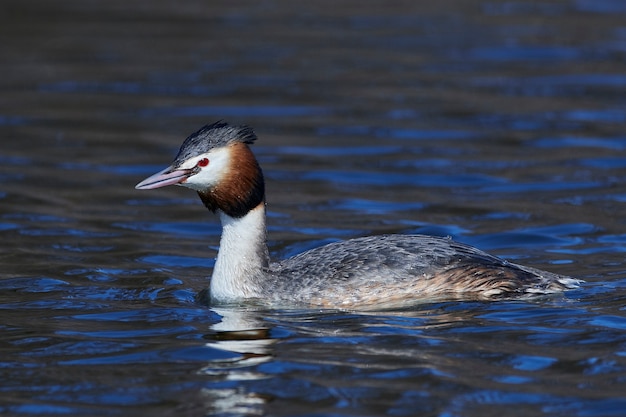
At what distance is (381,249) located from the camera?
934 centimetres

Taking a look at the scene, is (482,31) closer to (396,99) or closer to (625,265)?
(396,99)

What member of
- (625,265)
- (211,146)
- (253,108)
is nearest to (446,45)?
(253,108)

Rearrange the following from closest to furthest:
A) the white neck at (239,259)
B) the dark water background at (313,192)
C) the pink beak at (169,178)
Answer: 1. the dark water background at (313,192)
2. the pink beak at (169,178)
3. the white neck at (239,259)

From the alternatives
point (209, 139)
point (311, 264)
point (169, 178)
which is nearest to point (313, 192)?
point (311, 264)

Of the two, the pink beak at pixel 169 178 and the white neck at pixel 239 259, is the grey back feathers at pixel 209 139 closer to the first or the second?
the pink beak at pixel 169 178

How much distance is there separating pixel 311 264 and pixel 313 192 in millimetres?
3941

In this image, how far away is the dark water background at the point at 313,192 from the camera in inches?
300

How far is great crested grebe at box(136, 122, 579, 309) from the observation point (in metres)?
9.07

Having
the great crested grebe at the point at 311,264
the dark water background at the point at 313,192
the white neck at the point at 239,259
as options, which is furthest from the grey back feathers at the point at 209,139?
the dark water background at the point at 313,192

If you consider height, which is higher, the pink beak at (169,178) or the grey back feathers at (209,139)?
the grey back feathers at (209,139)

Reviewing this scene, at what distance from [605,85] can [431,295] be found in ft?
30.6

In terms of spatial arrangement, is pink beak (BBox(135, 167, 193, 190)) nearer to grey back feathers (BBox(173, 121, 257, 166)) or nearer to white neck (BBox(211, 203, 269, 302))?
grey back feathers (BBox(173, 121, 257, 166))

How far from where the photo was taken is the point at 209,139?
907cm

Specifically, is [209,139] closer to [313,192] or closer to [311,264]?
[311,264]
